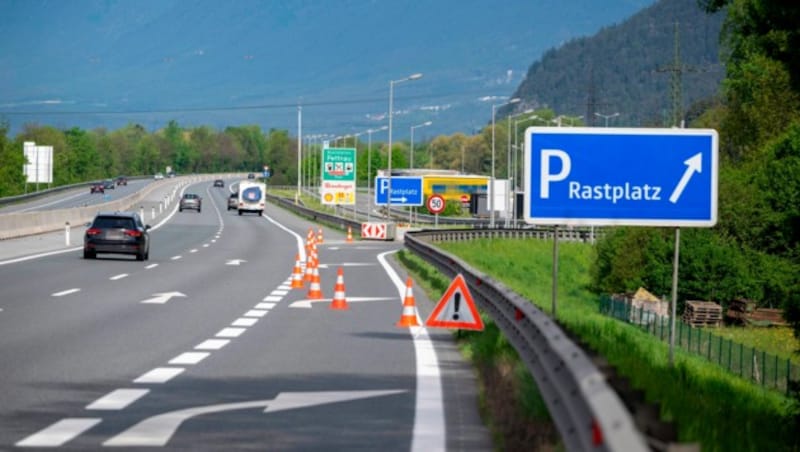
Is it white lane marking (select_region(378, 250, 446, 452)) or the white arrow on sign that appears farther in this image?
the white arrow on sign

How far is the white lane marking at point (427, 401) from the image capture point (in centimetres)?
1066

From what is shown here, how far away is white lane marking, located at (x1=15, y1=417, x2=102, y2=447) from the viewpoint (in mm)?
10109

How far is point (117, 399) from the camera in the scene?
41.2 ft

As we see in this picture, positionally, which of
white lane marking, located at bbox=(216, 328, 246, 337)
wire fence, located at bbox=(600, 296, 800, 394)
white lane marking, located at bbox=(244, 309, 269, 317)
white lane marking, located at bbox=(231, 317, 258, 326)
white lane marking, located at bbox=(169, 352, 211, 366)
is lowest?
wire fence, located at bbox=(600, 296, 800, 394)

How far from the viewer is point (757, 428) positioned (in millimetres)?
12062

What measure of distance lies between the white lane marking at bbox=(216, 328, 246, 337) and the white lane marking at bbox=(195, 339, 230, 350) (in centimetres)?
78

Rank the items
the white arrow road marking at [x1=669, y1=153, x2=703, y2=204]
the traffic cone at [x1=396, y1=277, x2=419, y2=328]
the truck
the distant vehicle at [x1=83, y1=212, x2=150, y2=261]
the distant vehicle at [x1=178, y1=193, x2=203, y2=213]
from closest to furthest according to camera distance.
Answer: the white arrow road marking at [x1=669, y1=153, x2=703, y2=204]
the traffic cone at [x1=396, y1=277, x2=419, y2=328]
the distant vehicle at [x1=83, y1=212, x2=150, y2=261]
the truck
the distant vehicle at [x1=178, y1=193, x2=203, y2=213]

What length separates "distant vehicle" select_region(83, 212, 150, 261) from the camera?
4303 centimetres

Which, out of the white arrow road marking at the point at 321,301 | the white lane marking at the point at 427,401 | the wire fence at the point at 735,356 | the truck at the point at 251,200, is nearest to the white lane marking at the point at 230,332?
the white lane marking at the point at 427,401

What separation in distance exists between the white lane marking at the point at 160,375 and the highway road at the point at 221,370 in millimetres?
18

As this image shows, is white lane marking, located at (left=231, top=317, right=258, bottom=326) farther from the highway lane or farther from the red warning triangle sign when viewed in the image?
the highway lane

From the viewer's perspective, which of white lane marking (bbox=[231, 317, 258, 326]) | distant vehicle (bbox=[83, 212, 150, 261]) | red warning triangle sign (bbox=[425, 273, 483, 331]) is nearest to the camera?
red warning triangle sign (bbox=[425, 273, 483, 331])

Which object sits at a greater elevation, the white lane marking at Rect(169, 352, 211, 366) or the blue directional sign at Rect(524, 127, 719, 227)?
the blue directional sign at Rect(524, 127, 719, 227)

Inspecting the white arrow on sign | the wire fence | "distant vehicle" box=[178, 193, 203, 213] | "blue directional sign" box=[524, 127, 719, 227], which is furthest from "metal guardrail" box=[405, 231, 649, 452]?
"distant vehicle" box=[178, 193, 203, 213]
